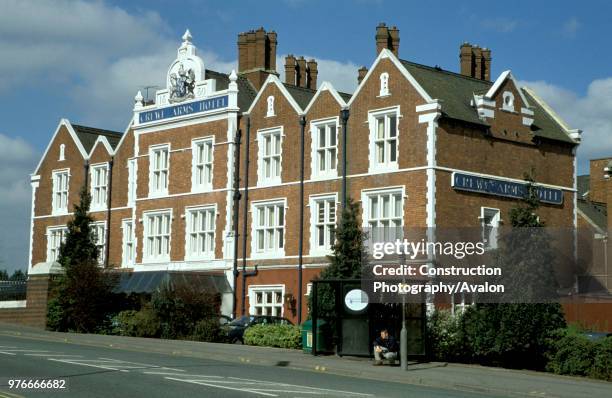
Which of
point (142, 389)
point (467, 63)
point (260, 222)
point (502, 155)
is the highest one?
point (467, 63)

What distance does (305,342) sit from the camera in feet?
102

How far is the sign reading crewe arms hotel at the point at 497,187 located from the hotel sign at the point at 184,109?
13337 millimetres

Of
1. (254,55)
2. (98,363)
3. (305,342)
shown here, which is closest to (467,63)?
(254,55)

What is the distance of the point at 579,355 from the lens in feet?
85.5

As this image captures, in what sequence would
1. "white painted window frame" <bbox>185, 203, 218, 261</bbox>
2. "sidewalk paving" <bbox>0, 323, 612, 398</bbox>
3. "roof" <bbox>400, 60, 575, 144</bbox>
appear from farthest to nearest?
"white painted window frame" <bbox>185, 203, 218, 261</bbox> < "roof" <bbox>400, 60, 575, 144</bbox> < "sidewalk paving" <bbox>0, 323, 612, 398</bbox>

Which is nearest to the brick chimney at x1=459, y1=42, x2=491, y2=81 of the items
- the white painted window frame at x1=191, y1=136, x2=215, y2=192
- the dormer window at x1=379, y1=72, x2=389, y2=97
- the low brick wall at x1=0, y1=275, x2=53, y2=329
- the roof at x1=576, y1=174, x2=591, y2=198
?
the dormer window at x1=379, y1=72, x2=389, y2=97

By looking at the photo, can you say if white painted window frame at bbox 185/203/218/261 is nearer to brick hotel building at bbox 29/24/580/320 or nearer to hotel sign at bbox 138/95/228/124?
brick hotel building at bbox 29/24/580/320

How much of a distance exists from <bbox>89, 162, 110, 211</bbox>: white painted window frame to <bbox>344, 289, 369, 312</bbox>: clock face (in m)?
29.8

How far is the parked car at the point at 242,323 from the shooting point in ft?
128

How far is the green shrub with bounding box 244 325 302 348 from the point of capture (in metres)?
34.6

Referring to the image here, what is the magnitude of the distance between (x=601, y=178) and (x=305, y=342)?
38704mm

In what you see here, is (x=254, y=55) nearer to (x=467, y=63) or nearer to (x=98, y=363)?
(x=467, y=63)

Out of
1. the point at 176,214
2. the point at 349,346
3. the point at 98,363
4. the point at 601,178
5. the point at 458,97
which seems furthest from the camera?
the point at 601,178

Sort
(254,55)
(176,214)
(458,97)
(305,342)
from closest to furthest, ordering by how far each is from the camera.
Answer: (305,342)
(458,97)
(176,214)
(254,55)
